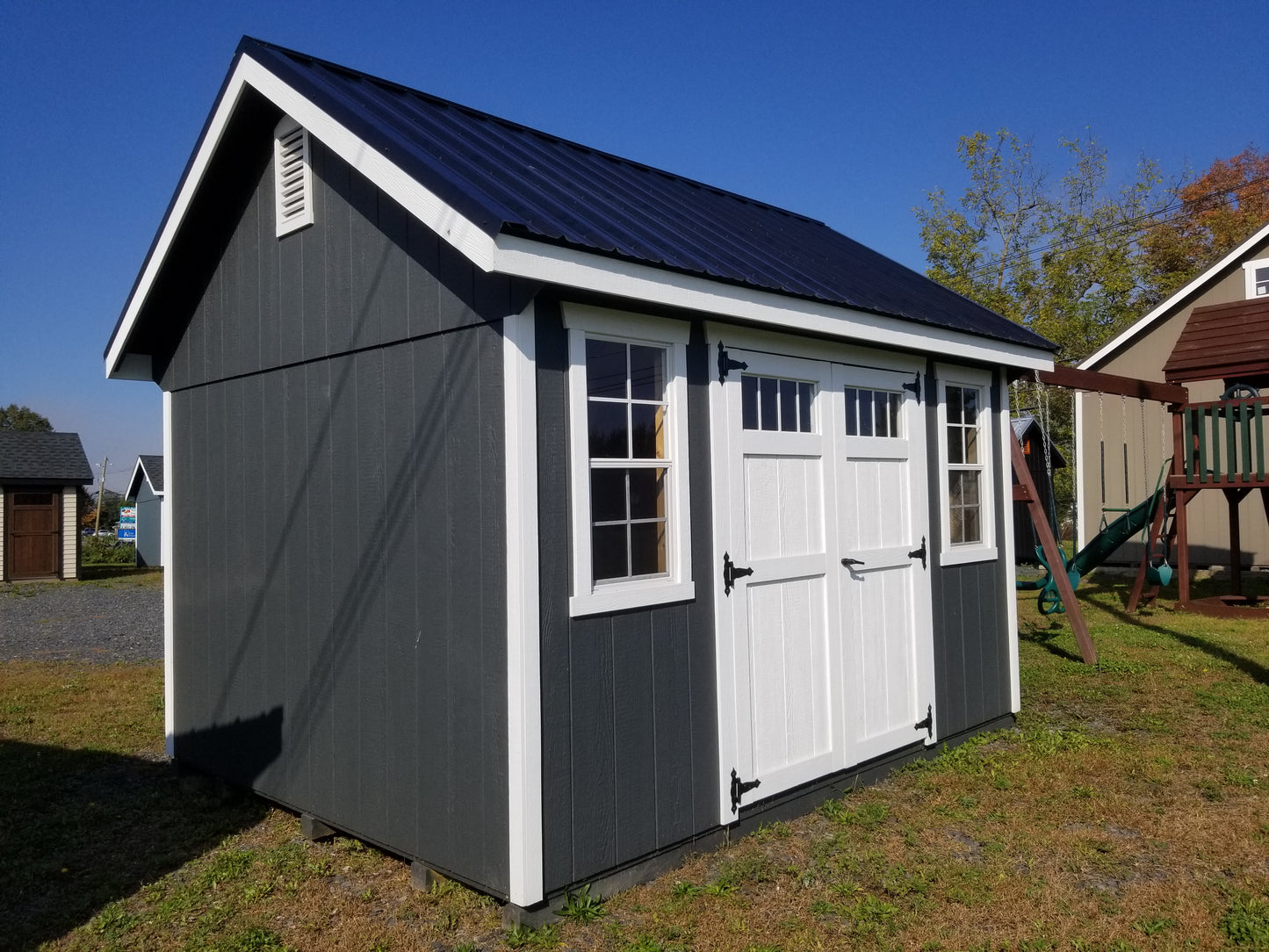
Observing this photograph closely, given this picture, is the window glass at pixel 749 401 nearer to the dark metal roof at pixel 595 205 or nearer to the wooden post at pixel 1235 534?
the dark metal roof at pixel 595 205

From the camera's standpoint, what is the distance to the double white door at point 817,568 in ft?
14.8

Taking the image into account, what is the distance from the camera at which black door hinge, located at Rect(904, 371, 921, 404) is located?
18.7 feet

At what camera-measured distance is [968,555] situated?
6.15 m

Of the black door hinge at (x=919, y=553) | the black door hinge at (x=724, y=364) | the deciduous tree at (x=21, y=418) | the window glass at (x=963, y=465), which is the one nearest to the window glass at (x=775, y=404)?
the black door hinge at (x=724, y=364)

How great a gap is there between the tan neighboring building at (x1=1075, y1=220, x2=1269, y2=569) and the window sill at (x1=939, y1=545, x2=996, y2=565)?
9.82 metres

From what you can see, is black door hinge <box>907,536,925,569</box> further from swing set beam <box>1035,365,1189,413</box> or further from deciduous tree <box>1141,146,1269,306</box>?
deciduous tree <box>1141,146,1269,306</box>

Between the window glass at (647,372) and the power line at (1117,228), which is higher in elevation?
the power line at (1117,228)

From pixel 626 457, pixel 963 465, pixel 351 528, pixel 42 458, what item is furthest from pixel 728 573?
pixel 42 458

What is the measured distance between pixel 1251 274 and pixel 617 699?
14354 millimetres

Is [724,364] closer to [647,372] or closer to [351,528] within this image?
[647,372]

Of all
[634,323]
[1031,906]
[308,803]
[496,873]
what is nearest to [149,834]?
[308,803]

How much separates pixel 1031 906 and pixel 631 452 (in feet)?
7.73

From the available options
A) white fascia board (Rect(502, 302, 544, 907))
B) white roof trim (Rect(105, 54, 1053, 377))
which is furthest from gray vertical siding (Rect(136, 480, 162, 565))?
white fascia board (Rect(502, 302, 544, 907))

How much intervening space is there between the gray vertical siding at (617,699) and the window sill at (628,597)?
0.13 ft
